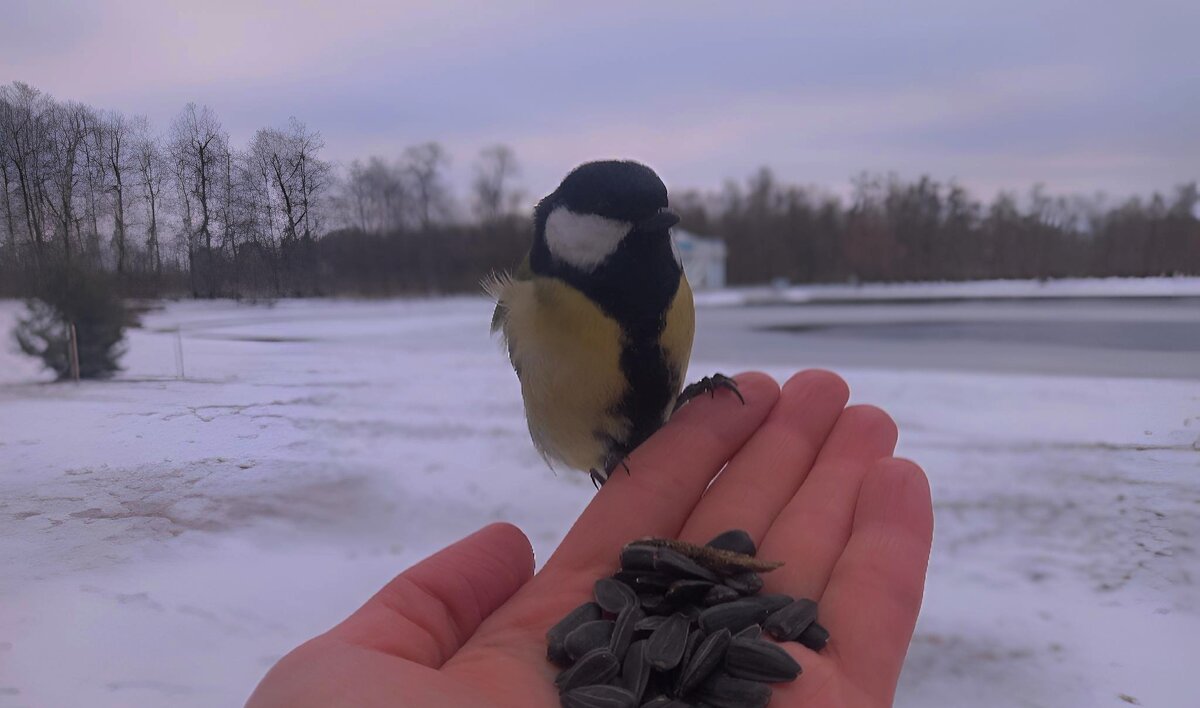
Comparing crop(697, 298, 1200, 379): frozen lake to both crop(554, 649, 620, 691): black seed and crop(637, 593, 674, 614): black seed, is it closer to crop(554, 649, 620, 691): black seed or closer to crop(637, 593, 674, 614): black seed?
crop(637, 593, 674, 614): black seed

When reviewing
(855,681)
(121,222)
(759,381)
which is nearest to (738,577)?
(855,681)

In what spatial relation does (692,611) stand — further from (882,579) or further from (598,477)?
(598,477)

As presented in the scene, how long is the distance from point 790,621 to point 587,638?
32cm

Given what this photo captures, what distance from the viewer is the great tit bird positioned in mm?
1035

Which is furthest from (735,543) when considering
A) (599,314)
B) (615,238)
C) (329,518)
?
(329,518)

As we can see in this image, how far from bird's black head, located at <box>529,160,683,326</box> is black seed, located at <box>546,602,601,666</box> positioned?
469 millimetres

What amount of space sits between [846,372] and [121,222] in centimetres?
220

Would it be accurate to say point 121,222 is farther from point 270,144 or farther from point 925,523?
point 925,523

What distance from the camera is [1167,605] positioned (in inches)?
49.8

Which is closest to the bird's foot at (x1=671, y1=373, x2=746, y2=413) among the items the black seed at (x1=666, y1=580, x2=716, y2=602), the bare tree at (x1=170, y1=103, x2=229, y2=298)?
the black seed at (x1=666, y1=580, x2=716, y2=602)

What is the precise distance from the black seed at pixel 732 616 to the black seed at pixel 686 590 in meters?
0.03

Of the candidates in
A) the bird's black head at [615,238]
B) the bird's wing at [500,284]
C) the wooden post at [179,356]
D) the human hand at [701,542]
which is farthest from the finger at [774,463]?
the wooden post at [179,356]

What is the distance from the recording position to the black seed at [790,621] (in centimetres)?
103

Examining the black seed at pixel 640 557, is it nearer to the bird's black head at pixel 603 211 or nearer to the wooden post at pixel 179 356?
the bird's black head at pixel 603 211
